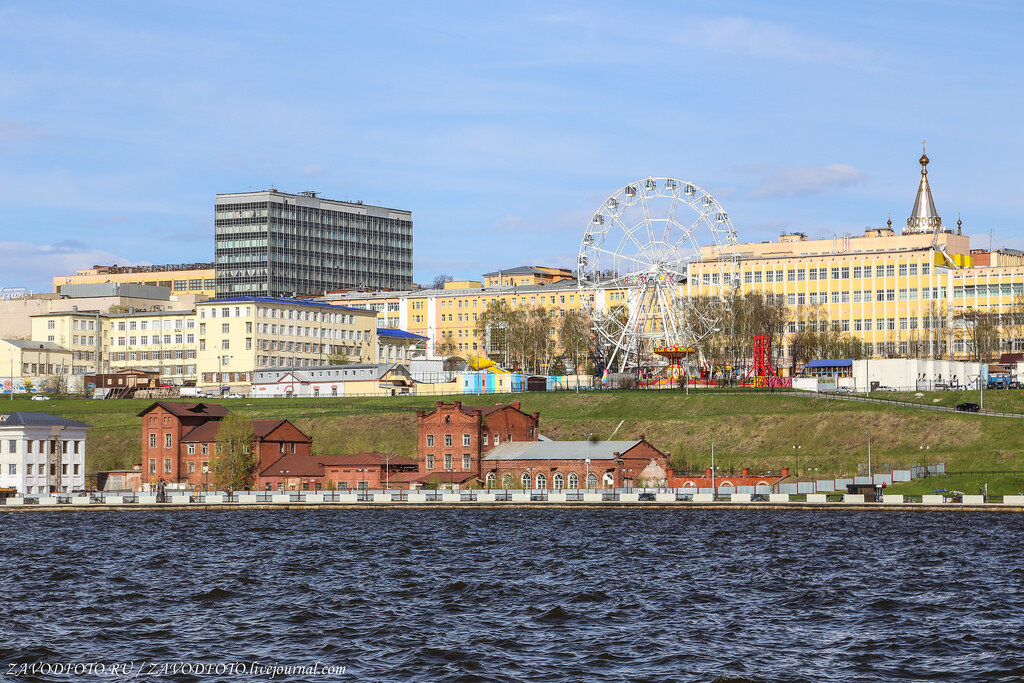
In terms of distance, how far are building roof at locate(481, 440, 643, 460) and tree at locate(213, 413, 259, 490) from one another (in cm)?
2658

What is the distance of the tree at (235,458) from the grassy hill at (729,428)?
59.4ft

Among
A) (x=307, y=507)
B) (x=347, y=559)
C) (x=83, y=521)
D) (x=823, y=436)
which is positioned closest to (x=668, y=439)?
(x=823, y=436)

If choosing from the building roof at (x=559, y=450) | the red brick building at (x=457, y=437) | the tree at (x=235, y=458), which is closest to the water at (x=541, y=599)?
the building roof at (x=559, y=450)

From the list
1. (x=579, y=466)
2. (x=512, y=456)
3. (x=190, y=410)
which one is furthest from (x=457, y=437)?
(x=190, y=410)

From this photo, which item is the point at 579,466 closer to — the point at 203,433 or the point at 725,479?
the point at 725,479

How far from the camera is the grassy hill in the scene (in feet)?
490

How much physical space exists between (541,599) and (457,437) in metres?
85.7

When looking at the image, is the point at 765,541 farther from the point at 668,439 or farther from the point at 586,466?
the point at 668,439

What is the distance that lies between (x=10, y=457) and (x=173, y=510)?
1029 inches

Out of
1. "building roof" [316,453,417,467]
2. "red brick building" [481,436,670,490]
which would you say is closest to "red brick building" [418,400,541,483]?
"building roof" [316,453,417,467]

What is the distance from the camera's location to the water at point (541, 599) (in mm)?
54031

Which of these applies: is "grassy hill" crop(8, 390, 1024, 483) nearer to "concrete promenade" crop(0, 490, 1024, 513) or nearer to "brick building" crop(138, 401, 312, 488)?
"brick building" crop(138, 401, 312, 488)

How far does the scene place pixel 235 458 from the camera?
15988 cm

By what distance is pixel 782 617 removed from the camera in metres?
64.2
